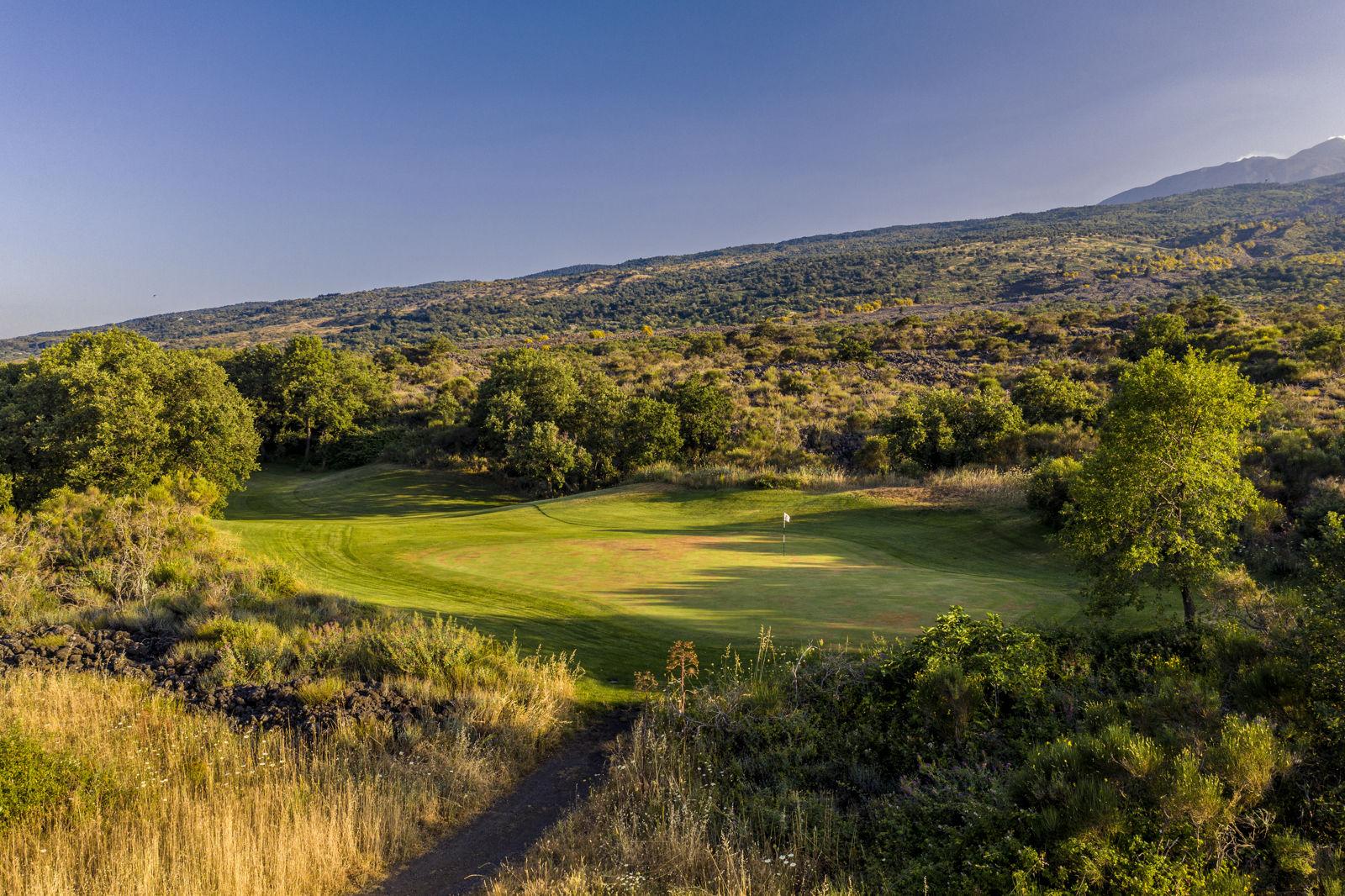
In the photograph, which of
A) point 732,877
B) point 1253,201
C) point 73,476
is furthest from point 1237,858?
point 1253,201

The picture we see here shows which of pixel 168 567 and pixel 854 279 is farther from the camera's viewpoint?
pixel 854 279

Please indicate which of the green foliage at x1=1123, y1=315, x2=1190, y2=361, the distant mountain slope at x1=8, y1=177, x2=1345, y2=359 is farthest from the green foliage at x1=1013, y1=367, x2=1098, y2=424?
the distant mountain slope at x1=8, y1=177, x2=1345, y2=359

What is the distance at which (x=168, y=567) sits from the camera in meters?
13.8

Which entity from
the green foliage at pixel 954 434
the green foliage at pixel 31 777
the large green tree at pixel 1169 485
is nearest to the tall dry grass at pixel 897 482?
the green foliage at pixel 954 434

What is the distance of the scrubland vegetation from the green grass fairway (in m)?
0.12

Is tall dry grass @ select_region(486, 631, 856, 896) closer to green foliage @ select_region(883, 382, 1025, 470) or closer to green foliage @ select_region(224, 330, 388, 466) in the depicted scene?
green foliage @ select_region(883, 382, 1025, 470)

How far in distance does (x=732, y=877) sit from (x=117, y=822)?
16.9 feet

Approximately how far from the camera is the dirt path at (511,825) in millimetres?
5377

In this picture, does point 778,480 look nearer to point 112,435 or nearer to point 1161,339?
point 112,435

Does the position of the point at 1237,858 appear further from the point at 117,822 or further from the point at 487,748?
the point at 117,822

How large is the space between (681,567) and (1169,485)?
8.30m

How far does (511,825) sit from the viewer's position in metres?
6.18

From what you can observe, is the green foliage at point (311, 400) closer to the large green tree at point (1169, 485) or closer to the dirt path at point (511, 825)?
the dirt path at point (511, 825)

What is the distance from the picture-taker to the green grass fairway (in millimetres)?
10445
